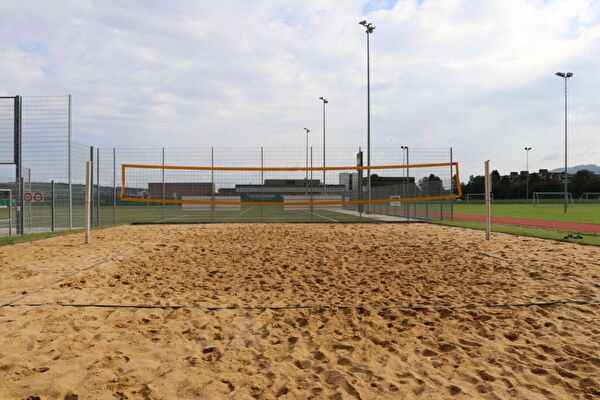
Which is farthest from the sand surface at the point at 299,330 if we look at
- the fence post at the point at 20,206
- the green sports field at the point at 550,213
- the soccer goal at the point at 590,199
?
the soccer goal at the point at 590,199

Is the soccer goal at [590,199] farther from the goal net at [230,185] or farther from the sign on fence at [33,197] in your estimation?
the sign on fence at [33,197]

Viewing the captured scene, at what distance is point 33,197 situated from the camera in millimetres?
10156

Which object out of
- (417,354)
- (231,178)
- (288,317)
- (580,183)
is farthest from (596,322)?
(580,183)

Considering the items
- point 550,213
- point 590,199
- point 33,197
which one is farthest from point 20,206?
point 590,199

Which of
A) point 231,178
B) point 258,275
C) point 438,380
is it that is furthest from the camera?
point 231,178

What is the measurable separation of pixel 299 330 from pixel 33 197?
33.1 ft

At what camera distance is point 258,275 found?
5.01 m

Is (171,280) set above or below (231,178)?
below

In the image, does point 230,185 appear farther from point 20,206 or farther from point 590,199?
point 590,199

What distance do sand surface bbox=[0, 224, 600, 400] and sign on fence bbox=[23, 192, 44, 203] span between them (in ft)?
16.3

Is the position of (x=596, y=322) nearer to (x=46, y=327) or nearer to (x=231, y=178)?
(x=46, y=327)

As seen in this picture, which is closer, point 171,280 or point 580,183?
point 171,280

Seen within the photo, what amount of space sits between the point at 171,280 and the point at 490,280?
13.1 feet

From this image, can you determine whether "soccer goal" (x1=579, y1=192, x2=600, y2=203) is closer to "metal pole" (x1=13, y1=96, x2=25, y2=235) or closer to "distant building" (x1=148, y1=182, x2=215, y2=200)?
"distant building" (x1=148, y1=182, x2=215, y2=200)
